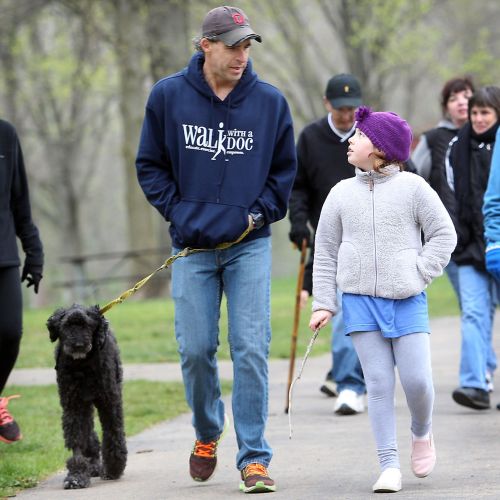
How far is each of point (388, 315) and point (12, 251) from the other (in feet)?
8.70

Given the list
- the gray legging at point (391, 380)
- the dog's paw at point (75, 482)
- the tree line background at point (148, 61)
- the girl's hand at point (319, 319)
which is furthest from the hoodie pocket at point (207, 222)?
the tree line background at point (148, 61)

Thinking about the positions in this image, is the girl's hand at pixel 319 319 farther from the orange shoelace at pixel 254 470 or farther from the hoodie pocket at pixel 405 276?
the orange shoelace at pixel 254 470

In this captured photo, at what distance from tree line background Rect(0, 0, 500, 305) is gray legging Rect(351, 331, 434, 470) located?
1935 cm

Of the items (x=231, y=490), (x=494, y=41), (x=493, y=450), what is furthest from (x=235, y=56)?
(x=494, y=41)

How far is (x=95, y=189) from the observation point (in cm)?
5897

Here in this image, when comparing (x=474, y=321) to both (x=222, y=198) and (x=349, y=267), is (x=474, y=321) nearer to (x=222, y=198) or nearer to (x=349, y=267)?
(x=349, y=267)

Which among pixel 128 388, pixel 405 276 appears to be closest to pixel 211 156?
pixel 405 276

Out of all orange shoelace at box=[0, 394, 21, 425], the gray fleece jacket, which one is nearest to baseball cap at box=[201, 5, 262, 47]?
the gray fleece jacket

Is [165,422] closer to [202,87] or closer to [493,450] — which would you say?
[493,450]

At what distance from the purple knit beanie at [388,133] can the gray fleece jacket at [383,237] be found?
9 cm

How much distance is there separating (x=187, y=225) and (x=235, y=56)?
848 millimetres

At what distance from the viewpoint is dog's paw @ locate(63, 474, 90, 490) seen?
21.6 feet

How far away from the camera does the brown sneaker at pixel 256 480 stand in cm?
616

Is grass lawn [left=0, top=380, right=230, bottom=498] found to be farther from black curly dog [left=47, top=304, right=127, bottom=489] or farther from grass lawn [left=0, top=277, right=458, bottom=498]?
black curly dog [left=47, top=304, right=127, bottom=489]
